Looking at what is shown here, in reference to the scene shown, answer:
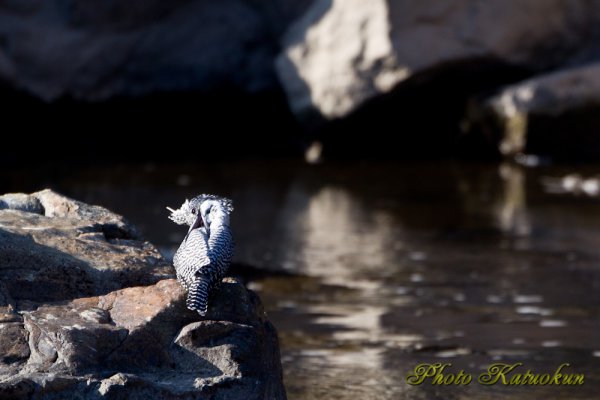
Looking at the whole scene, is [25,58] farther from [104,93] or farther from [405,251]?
[405,251]

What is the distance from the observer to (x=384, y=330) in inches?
167

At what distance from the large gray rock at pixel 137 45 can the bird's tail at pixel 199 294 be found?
7.89 metres

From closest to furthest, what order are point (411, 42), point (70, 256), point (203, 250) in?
point (203, 250)
point (70, 256)
point (411, 42)

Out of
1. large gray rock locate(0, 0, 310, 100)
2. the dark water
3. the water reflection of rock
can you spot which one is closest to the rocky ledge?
the dark water

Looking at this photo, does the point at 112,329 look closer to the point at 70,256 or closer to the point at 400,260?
the point at 70,256

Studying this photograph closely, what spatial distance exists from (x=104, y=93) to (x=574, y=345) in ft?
23.4

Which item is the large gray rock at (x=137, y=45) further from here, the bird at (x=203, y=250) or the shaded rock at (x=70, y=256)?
the bird at (x=203, y=250)

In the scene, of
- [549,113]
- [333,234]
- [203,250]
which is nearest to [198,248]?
[203,250]

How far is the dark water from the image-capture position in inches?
150

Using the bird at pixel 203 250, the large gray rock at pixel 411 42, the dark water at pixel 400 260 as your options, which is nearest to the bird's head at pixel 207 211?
the bird at pixel 203 250

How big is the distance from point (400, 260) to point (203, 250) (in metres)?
3.10

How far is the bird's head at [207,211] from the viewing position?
8.98 feet

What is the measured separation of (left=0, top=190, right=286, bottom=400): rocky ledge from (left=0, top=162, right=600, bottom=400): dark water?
901 mm

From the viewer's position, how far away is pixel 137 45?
34.0ft
